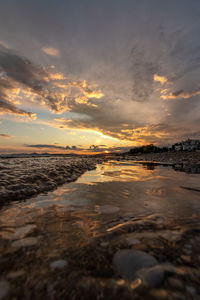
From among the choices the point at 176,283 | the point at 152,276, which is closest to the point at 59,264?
the point at 152,276

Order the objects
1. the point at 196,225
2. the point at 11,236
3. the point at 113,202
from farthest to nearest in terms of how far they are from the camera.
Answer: the point at 113,202, the point at 196,225, the point at 11,236

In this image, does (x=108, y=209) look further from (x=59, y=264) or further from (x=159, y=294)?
(x=159, y=294)

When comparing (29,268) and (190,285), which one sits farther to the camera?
(29,268)

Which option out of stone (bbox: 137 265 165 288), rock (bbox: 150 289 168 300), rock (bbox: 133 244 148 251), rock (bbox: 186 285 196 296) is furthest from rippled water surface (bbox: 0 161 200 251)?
rock (bbox: 186 285 196 296)

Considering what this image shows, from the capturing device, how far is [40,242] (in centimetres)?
125

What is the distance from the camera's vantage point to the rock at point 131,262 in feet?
2.98

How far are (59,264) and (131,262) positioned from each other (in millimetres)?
558

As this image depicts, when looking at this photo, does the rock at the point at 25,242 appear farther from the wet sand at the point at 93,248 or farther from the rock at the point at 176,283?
the rock at the point at 176,283

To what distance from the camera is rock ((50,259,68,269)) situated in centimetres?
95

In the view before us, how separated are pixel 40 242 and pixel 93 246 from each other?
524mm

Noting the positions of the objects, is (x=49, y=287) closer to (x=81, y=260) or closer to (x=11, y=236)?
(x=81, y=260)

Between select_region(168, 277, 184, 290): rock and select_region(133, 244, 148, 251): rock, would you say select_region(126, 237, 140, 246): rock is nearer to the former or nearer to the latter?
select_region(133, 244, 148, 251): rock

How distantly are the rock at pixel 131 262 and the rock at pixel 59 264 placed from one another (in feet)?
1.26

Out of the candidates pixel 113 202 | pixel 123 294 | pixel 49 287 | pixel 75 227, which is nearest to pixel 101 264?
pixel 123 294
